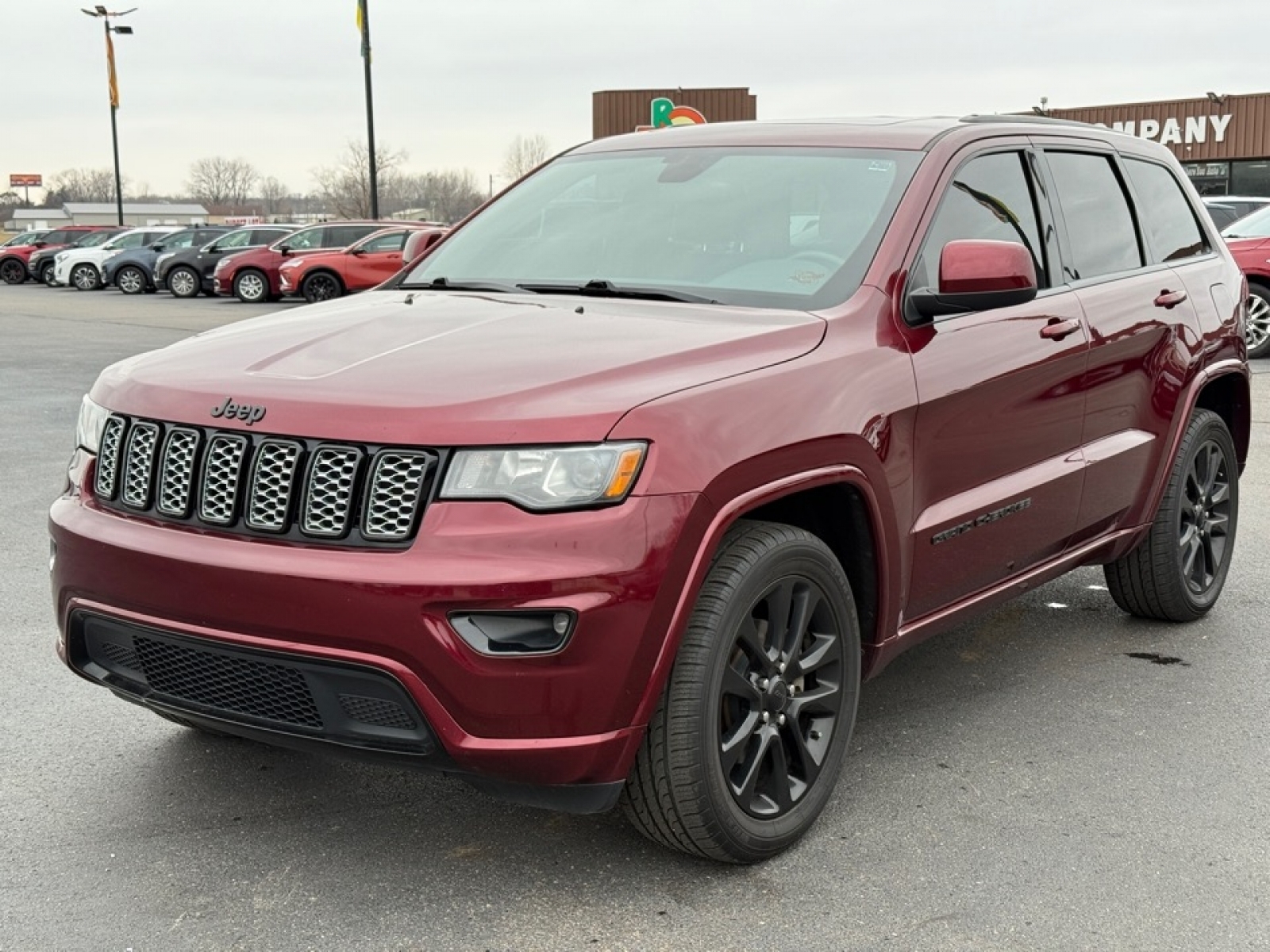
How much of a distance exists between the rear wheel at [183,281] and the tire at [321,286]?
5704 millimetres

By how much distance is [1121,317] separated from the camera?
4703 mm

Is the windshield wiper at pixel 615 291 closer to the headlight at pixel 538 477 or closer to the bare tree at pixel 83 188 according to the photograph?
the headlight at pixel 538 477

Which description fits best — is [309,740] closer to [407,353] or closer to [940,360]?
[407,353]

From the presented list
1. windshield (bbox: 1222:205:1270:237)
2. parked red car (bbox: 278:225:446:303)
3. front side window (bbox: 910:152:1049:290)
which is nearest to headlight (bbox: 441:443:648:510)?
front side window (bbox: 910:152:1049:290)

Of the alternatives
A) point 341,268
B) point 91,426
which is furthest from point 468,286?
point 341,268

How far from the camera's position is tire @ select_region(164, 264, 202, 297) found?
32.0m

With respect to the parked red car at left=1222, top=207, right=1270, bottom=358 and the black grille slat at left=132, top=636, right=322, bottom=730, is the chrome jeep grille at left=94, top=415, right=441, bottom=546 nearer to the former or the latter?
the black grille slat at left=132, top=636, right=322, bottom=730

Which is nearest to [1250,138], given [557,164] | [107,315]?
[107,315]

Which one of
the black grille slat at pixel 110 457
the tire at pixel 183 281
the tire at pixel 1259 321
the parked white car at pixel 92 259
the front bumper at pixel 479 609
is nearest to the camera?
the front bumper at pixel 479 609

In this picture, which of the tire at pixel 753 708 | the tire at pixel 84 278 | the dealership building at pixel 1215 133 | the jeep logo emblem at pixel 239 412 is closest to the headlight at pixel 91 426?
the jeep logo emblem at pixel 239 412

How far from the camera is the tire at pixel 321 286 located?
27234 mm

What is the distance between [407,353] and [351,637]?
0.73m

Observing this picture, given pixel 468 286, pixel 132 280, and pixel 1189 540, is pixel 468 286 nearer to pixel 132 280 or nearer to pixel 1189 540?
pixel 1189 540

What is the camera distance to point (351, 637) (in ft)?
9.50
